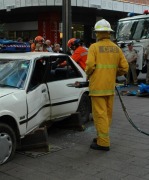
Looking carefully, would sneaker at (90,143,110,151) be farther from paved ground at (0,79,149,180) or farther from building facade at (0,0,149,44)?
building facade at (0,0,149,44)

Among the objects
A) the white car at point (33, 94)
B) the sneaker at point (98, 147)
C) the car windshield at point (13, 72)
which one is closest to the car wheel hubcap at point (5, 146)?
the white car at point (33, 94)

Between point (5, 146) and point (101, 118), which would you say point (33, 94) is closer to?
point (5, 146)

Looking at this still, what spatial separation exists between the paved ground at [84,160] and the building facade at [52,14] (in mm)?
13614

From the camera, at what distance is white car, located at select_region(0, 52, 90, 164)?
484cm

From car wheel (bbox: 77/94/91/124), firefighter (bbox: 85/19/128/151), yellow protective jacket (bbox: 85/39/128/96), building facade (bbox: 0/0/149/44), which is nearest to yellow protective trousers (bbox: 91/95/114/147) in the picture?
firefighter (bbox: 85/19/128/151)

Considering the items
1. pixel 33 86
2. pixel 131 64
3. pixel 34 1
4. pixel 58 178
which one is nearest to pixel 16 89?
pixel 33 86

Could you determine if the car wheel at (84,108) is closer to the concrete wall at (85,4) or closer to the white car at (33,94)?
the white car at (33,94)

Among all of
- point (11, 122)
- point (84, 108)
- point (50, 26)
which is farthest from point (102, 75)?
point (50, 26)

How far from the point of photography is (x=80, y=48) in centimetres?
789

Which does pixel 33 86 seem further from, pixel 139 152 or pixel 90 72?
pixel 139 152

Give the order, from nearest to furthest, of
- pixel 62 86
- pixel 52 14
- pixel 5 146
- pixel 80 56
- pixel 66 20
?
pixel 5 146 < pixel 62 86 < pixel 80 56 < pixel 66 20 < pixel 52 14

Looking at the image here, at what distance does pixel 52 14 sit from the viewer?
74.3ft

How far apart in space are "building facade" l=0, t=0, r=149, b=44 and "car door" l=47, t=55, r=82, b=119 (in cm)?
1287

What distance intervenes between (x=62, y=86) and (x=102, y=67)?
121cm
